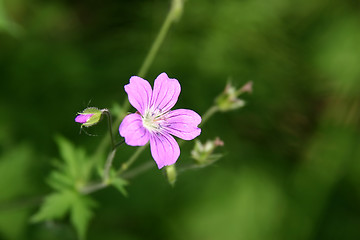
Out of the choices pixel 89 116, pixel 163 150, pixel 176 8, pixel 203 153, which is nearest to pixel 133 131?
pixel 163 150

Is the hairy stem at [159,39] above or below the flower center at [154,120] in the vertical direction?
above

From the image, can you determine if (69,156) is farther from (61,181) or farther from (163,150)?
(163,150)

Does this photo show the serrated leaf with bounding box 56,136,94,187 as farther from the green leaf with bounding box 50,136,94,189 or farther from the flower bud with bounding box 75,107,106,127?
the flower bud with bounding box 75,107,106,127

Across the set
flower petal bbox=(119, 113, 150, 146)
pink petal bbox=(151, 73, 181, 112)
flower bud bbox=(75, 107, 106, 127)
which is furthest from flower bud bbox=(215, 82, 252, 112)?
flower bud bbox=(75, 107, 106, 127)

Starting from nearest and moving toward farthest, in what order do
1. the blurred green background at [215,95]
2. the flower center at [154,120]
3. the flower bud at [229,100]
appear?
the flower center at [154,120]
the flower bud at [229,100]
the blurred green background at [215,95]

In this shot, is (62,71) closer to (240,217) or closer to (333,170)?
(240,217)

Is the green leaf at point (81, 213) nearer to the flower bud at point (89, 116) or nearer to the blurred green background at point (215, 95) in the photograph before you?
the flower bud at point (89, 116)

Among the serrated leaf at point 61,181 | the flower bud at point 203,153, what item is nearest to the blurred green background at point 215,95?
the serrated leaf at point 61,181

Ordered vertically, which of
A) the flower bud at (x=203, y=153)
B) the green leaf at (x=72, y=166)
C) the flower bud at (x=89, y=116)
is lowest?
the flower bud at (x=203, y=153)
